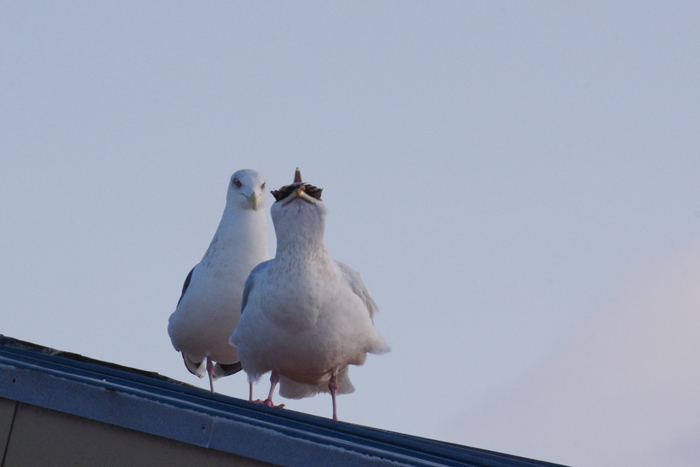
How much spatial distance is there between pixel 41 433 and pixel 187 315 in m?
5.85

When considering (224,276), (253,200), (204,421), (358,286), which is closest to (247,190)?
(253,200)

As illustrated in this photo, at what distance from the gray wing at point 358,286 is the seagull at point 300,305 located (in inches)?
8.5

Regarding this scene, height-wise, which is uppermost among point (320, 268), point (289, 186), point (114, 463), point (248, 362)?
point (289, 186)

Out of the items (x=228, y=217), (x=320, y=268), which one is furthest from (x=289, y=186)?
(x=228, y=217)

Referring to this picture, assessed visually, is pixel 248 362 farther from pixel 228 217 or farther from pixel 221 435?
pixel 221 435

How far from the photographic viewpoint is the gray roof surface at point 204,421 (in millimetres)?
4082

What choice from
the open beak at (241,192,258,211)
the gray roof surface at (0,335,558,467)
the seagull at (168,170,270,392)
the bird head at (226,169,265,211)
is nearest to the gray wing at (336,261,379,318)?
the seagull at (168,170,270,392)

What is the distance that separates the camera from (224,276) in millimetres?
10156

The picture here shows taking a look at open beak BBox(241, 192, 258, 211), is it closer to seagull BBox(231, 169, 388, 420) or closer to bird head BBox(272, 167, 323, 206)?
seagull BBox(231, 169, 388, 420)

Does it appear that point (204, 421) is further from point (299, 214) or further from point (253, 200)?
point (253, 200)

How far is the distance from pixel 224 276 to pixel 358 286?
2261mm

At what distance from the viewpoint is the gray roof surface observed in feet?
13.4

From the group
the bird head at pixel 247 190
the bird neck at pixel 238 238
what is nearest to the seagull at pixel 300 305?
the bird neck at pixel 238 238

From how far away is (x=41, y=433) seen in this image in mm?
4508
